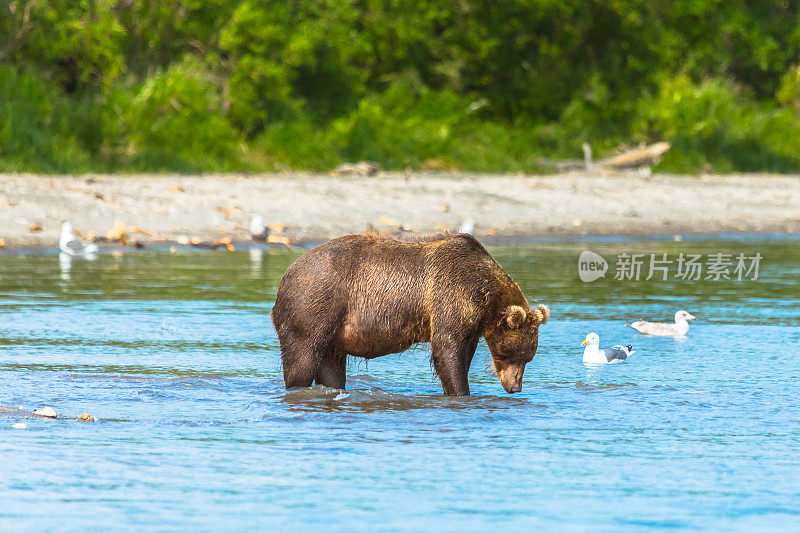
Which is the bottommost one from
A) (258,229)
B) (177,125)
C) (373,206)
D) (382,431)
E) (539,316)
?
(382,431)

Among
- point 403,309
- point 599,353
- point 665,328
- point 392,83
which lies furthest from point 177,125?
point 403,309

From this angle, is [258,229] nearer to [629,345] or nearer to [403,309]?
[629,345]

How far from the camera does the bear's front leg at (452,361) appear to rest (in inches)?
310

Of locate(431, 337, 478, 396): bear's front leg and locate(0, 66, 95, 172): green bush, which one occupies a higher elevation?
locate(0, 66, 95, 172): green bush

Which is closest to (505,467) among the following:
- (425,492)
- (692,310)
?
(425,492)

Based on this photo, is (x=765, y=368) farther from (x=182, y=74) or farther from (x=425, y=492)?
(x=182, y=74)

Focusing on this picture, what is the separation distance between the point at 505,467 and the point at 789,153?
27036 millimetres

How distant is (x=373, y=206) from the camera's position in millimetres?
20594

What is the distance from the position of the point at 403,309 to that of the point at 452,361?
0.41 m

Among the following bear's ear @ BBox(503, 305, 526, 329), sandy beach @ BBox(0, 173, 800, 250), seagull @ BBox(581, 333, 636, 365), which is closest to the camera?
bear's ear @ BBox(503, 305, 526, 329)

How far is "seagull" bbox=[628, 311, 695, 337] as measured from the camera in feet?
36.0

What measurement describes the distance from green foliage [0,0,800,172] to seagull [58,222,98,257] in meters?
5.17

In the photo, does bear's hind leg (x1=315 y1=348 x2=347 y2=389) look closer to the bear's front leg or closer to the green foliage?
the bear's front leg

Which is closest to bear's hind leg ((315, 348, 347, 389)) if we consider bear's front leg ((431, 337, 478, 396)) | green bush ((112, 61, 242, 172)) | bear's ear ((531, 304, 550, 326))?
bear's front leg ((431, 337, 478, 396))
